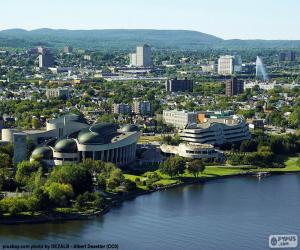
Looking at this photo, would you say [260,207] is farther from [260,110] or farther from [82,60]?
[82,60]

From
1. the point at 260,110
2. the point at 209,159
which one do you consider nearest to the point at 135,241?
the point at 209,159

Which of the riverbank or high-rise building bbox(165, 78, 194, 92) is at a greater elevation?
high-rise building bbox(165, 78, 194, 92)

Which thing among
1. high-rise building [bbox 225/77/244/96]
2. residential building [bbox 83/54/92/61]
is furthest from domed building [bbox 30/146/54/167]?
residential building [bbox 83/54/92/61]

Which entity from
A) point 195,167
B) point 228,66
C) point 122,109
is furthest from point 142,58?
point 195,167

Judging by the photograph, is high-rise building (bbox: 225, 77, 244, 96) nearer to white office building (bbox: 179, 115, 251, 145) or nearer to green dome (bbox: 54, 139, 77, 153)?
white office building (bbox: 179, 115, 251, 145)

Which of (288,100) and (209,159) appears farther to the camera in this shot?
(288,100)

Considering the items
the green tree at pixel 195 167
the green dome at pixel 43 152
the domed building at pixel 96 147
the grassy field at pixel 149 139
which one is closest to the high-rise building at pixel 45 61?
the grassy field at pixel 149 139
